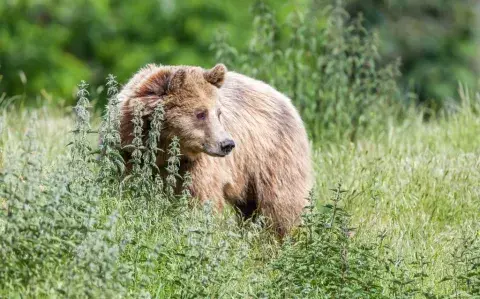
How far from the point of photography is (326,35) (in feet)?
31.9


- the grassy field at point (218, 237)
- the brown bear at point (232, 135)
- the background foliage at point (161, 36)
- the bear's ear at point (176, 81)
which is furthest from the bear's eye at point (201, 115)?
the background foliage at point (161, 36)

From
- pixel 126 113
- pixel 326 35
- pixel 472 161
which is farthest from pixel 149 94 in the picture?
pixel 326 35

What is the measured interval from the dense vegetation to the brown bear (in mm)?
182

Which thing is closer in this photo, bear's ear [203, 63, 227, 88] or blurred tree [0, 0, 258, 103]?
bear's ear [203, 63, 227, 88]

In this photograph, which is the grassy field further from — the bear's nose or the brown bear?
the bear's nose

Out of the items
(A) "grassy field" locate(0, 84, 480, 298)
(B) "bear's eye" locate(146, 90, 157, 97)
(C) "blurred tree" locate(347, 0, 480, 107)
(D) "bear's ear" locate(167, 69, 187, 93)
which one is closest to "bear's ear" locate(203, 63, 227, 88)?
(D) "bear's ear" locate(167, 69, 187, 93)

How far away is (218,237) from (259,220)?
371 millimetres

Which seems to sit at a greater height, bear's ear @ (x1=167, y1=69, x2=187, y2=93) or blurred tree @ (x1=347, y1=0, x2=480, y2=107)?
blurred tree @ (x1=347, y1=0, x2=480, y2=107)

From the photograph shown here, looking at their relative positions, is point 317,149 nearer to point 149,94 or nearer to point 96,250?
point 149,94

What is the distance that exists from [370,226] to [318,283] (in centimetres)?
133

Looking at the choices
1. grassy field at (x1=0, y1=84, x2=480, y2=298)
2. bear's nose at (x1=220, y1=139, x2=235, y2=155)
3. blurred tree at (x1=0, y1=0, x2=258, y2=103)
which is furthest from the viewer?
blurred tree at (x1=0, y1=0, x2=258, y2=103)

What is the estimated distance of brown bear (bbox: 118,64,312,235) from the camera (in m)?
6.76

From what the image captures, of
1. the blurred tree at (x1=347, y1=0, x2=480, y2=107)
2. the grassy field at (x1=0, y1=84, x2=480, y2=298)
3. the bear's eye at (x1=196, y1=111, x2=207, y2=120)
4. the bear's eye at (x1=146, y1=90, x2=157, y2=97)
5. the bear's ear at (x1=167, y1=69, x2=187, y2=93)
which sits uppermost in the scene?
the blurred tree at (x1=347, y1=0, x2=480, y2=107)

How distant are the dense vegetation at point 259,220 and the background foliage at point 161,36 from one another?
20.9 ft
